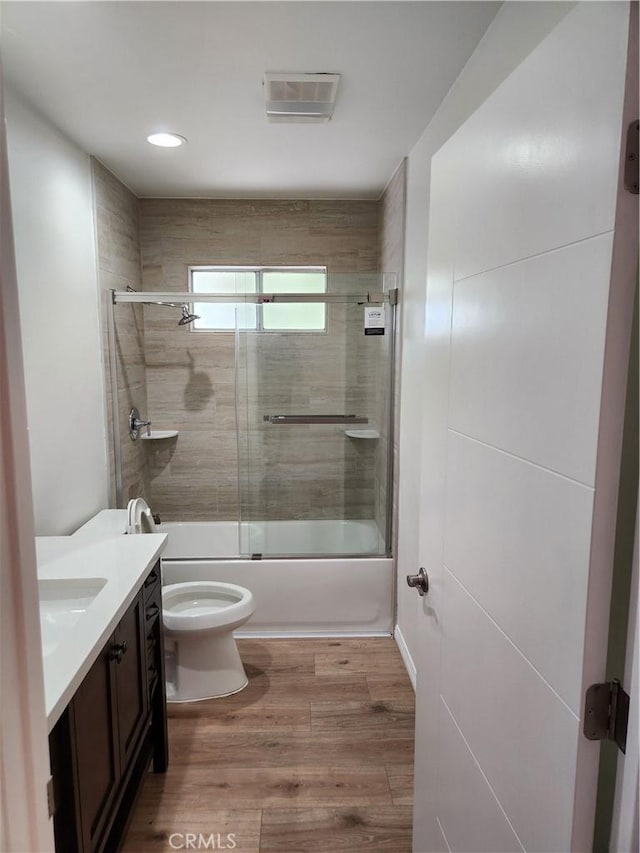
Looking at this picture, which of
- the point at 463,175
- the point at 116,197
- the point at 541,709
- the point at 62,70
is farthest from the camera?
the point at 116,197

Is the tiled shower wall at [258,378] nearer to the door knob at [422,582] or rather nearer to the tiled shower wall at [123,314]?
the tiled shower wall at [123,314]

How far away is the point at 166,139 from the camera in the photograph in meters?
2.38

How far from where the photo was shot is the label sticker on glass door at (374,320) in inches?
121

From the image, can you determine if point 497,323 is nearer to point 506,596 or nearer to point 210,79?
point 506,596

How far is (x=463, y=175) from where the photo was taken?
1124mm

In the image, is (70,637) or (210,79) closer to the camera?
(70,637)

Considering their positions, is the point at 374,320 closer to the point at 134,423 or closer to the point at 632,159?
the point at 134,423

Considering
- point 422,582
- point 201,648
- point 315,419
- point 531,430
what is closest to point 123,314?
point 315,419

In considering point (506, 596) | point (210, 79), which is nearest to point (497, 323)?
point (506, 596)

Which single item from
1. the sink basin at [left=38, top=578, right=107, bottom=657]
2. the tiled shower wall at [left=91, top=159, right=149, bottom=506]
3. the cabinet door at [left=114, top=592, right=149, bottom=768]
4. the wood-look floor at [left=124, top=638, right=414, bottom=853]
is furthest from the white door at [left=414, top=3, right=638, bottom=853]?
the tiled shower wall at [left=91, top=159, right=149, bottom=506]

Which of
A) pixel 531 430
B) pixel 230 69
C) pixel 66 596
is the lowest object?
pixel 66 596

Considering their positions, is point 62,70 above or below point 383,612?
above

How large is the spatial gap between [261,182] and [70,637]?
2.71 m

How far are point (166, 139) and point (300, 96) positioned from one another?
769 mm
